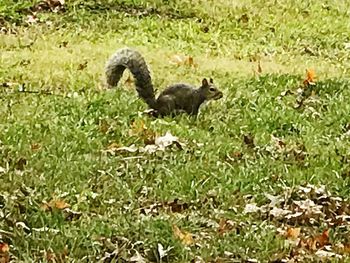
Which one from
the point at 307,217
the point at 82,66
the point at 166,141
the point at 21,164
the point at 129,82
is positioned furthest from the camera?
the point at 82,66

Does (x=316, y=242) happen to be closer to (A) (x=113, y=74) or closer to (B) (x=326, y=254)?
(B) (x=326, y=254)

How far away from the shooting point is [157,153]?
20.7ft

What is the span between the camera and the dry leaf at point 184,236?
182 inches

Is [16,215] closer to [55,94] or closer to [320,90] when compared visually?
[55,94]

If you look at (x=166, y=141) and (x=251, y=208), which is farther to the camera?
(x=166, y=141)

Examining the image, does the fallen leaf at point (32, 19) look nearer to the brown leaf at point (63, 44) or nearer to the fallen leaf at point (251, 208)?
the brown leaf at point (63, 44)

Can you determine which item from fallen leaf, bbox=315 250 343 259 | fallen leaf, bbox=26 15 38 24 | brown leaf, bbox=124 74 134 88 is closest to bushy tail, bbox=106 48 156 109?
brown leaf, bbox=124 74 134 88

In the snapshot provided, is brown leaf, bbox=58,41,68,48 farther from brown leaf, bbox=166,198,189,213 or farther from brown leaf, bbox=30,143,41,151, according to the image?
brown leaf, bbox=166,198,189,213

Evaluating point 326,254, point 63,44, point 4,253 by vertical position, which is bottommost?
point 63,44

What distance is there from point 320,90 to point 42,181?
12.7 ft

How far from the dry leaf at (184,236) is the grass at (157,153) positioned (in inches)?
1.4

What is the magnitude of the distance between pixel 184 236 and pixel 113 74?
12.8 feet

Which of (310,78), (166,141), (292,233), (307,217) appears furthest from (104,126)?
(310,78)

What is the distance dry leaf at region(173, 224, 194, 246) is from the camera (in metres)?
4.62
